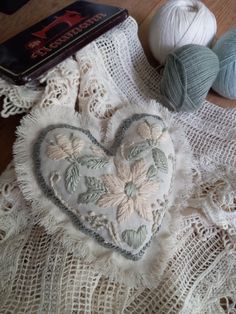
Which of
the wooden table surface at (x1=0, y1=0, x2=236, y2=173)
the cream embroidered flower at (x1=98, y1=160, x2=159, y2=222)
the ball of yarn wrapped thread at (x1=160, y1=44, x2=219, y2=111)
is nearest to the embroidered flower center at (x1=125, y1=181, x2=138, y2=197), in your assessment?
the cream embroidered flower at (x1=98, y1=160, x2=159, y2=222)

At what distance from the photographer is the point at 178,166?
1.68 feet

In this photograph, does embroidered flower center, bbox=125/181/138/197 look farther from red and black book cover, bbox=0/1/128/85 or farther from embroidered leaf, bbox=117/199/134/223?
red and black book cover, bbox=0/1/128/85

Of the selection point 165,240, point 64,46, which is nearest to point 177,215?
point 165,240

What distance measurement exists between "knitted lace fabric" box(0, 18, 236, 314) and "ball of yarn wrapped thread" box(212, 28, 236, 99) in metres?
0.03

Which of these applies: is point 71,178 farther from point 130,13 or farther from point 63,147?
point 130,13

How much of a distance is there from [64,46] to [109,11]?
11 cm

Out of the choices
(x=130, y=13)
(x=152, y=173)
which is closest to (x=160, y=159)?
(x=152, y=173)

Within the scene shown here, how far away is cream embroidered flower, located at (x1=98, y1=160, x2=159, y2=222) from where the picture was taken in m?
0.43

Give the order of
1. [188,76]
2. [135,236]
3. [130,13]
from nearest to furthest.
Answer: [135,236], [188,76], [130,13]

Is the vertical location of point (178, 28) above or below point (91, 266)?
above

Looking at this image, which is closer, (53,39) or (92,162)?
(92,162)

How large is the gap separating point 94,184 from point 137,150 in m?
0.07

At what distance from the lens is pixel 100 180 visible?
44 cm

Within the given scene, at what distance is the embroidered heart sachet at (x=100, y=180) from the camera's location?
43 centimetres
